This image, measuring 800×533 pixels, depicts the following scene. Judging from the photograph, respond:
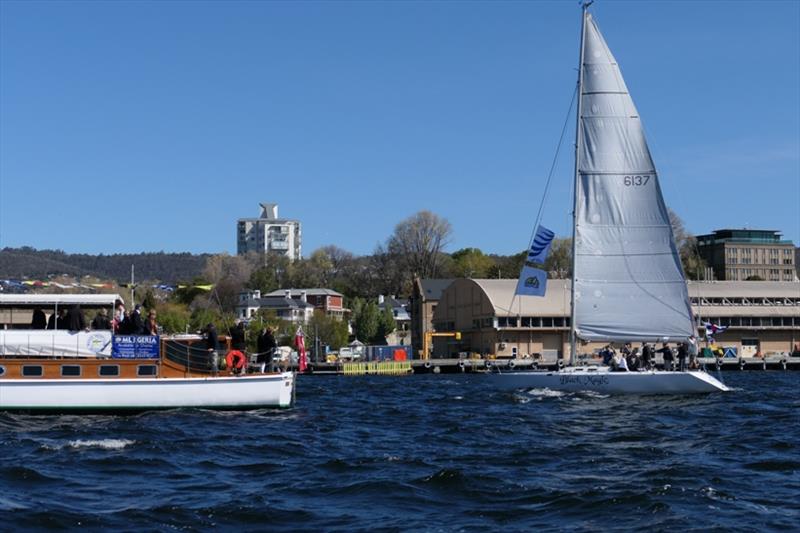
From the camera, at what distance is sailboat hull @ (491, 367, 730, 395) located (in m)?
40.4

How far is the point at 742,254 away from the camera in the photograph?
634 feet

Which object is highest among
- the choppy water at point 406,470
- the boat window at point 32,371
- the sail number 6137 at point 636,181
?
the sail number 6137 at point 636,181

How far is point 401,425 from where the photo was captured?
1277 inches

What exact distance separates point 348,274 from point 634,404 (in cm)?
14047

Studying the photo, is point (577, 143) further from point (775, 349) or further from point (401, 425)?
point (775, 349)

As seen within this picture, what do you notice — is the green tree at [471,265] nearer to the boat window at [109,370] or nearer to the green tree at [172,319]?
the green tree at [172,319]

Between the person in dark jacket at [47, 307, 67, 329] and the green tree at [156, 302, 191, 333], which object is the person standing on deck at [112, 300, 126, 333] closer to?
the person in dark jacket at [47, 307, 67, 329]

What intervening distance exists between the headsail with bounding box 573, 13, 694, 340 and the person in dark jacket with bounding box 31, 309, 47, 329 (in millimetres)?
19660

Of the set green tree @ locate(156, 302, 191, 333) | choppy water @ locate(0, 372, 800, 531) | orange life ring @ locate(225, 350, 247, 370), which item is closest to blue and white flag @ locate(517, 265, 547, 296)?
choppy water @ locate(0, 372, 800, 531)

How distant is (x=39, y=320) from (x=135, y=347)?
2.97 m

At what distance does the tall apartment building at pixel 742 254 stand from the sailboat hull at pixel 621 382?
152308mm

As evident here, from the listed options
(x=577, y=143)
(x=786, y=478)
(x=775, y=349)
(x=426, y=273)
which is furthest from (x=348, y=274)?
(x=786, y=478)

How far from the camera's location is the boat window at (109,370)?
32.8 m

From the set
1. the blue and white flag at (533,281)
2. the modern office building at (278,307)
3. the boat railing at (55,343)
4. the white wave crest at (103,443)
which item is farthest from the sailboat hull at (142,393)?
the modern office building at (278,307)
